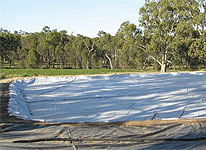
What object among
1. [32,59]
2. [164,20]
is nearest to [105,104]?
[164,20]

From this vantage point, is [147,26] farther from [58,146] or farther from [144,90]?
[58,146]

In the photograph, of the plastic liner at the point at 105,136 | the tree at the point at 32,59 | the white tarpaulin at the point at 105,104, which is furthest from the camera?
the tree at the point at 32,59

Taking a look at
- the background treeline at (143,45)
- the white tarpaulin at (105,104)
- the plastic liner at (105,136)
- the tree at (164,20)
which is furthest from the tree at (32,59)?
the plastic liner at (105,136)

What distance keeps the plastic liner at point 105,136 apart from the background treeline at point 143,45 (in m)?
15.9

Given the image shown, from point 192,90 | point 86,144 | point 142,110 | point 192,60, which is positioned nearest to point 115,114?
point 142,110

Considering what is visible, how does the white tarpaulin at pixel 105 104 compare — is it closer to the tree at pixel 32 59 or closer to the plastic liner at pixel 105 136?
the plastic liner at pixel 105 136

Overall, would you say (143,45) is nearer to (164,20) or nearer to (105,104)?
(164,20)

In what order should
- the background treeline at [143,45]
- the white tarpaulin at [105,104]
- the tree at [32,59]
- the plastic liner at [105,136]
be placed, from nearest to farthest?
the plastic liner at [105,136]
the white tarpaulin at [105,104]
the background treeline at [143,45]
the tree at [32,59]

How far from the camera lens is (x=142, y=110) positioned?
5445 mm

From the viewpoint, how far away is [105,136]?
11.4ft

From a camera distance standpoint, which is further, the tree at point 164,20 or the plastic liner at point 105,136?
the tree at point 164,20

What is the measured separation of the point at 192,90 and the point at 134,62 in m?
18.9

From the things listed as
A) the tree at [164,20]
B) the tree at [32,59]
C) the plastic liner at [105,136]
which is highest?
the tree at [164,20]

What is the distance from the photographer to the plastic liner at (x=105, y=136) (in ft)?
10.4
